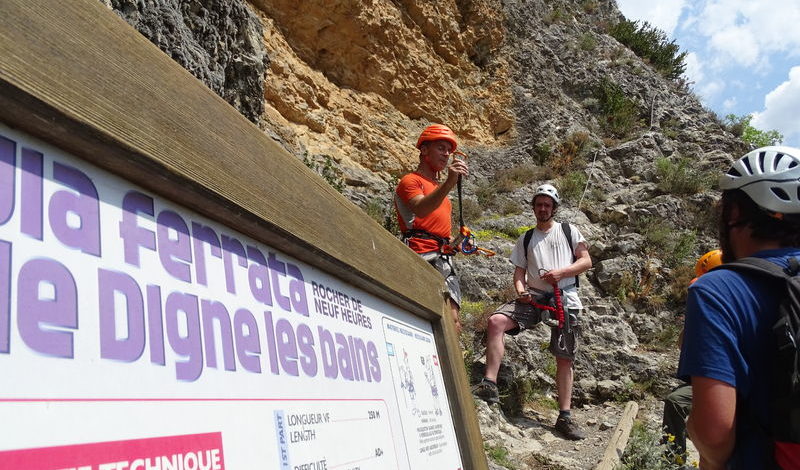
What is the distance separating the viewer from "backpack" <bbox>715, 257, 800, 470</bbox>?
134 centimetres

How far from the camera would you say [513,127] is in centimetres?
1330

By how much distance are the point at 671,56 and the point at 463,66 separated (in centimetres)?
810

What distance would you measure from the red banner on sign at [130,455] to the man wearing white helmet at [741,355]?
133 cm

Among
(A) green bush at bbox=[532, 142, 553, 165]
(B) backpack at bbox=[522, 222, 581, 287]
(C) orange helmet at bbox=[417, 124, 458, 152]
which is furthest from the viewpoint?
(A) green bush at bbox=[532, 142, 553, 165]

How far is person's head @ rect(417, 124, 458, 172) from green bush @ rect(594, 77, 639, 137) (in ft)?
37.1

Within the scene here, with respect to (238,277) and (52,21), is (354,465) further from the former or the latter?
(52,21)

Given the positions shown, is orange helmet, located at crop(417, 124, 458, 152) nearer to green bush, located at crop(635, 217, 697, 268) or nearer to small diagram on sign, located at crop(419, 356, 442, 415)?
small diagram on sign, located at crop(419, 356, 442, 415)

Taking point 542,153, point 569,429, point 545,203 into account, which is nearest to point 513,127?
point 542,153

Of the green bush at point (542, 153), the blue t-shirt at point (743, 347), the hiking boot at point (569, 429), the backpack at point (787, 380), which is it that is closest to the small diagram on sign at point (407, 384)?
the blue t-shirt at point (743, 347)

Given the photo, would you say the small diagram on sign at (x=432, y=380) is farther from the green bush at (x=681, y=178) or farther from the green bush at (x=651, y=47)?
the green bush at (x=651, y=47)

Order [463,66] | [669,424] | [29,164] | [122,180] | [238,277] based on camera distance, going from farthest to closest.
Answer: [463,66] → [669,424] → [238,277] → [122,180] → [29,164]

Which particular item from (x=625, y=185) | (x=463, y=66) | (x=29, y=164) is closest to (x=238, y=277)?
(x=29, y=164)

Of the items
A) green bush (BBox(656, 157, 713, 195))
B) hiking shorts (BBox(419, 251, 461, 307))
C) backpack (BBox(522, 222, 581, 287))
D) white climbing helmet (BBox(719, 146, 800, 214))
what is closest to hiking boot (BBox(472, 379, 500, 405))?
backpack (BBox(522, 222, 581, 287))

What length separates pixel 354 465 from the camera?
103 centimetres
